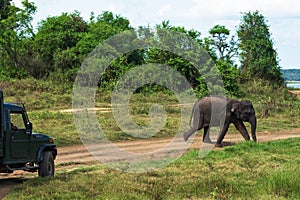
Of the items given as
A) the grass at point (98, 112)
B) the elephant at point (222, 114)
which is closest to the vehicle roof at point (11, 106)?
the grass at point (98, 112)

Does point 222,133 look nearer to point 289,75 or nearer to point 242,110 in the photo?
point 242,110

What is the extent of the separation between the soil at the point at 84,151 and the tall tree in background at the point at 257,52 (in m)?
21.3

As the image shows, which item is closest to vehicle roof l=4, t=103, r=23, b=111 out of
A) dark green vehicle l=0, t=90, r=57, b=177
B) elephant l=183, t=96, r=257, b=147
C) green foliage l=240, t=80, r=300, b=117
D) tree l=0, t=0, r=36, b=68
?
dark green vehicle l=0, t=90, r=57, b=177

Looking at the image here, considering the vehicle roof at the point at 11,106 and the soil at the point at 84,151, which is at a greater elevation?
the vehicle roof at the point at 11,106

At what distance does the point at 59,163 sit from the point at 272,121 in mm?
16752

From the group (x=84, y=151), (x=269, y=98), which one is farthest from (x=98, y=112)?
(x=269, y=98)

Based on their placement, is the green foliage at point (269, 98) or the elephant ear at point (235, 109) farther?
the green foliage at point (269, 98)

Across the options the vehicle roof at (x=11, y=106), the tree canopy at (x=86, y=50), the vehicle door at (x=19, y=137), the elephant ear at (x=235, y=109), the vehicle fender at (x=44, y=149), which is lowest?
the vehicle fender at (x=44, y=149)

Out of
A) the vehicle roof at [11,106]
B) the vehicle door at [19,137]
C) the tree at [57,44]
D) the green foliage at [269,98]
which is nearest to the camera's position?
the vehicle door at [19,137]

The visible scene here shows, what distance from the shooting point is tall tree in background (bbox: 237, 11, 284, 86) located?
47.5 metres

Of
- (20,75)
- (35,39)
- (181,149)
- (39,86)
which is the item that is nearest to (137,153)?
(181,149)

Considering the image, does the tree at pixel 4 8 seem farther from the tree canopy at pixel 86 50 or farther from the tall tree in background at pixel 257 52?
the tall tree in background at pixel 257 52

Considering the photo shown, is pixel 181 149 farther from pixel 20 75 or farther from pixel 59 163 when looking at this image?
pixel 20 75

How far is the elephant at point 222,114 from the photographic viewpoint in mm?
19812
